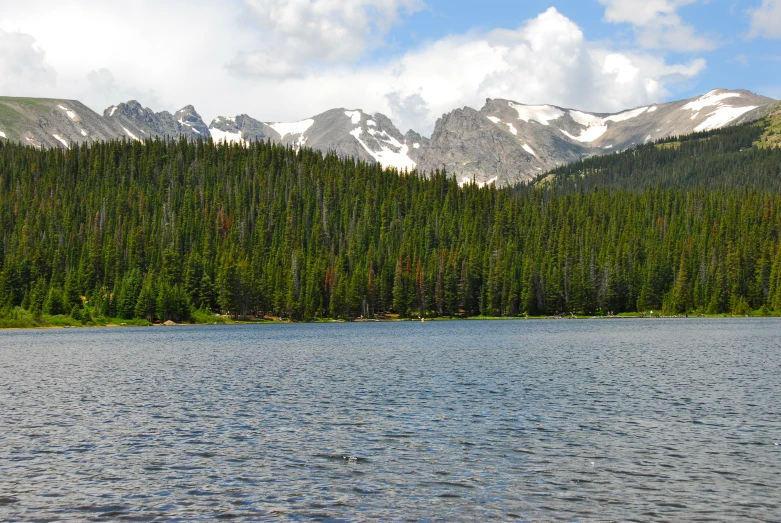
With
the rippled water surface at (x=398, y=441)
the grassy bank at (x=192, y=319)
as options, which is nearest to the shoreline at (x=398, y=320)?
the grassy bank at (x=192, y=319)

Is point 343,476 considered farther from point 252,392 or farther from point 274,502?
point 252,392

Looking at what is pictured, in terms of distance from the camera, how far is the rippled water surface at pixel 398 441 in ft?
74.8

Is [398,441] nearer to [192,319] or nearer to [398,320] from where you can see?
[192,319]

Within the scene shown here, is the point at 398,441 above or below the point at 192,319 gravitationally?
below

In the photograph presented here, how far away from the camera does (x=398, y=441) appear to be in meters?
31.7

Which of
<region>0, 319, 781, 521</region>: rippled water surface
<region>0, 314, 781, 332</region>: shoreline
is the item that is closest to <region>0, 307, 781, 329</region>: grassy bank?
<region>0, 314, 781, 332</region>: shoreline

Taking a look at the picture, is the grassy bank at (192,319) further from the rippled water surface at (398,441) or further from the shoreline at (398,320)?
the rippled water surface at (398,441)

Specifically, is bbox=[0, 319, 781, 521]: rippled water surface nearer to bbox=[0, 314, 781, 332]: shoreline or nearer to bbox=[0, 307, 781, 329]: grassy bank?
bbox=[0, 307, 781, 329]: grassy bank

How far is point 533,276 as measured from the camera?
Result: 185 metres

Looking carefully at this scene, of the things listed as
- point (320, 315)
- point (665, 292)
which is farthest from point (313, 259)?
point (665, 292)

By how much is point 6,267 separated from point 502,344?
5153 inches

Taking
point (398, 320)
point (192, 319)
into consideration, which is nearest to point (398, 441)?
point (192, 319)

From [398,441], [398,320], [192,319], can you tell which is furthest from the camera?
[398,320]

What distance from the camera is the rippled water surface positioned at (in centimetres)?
2281
